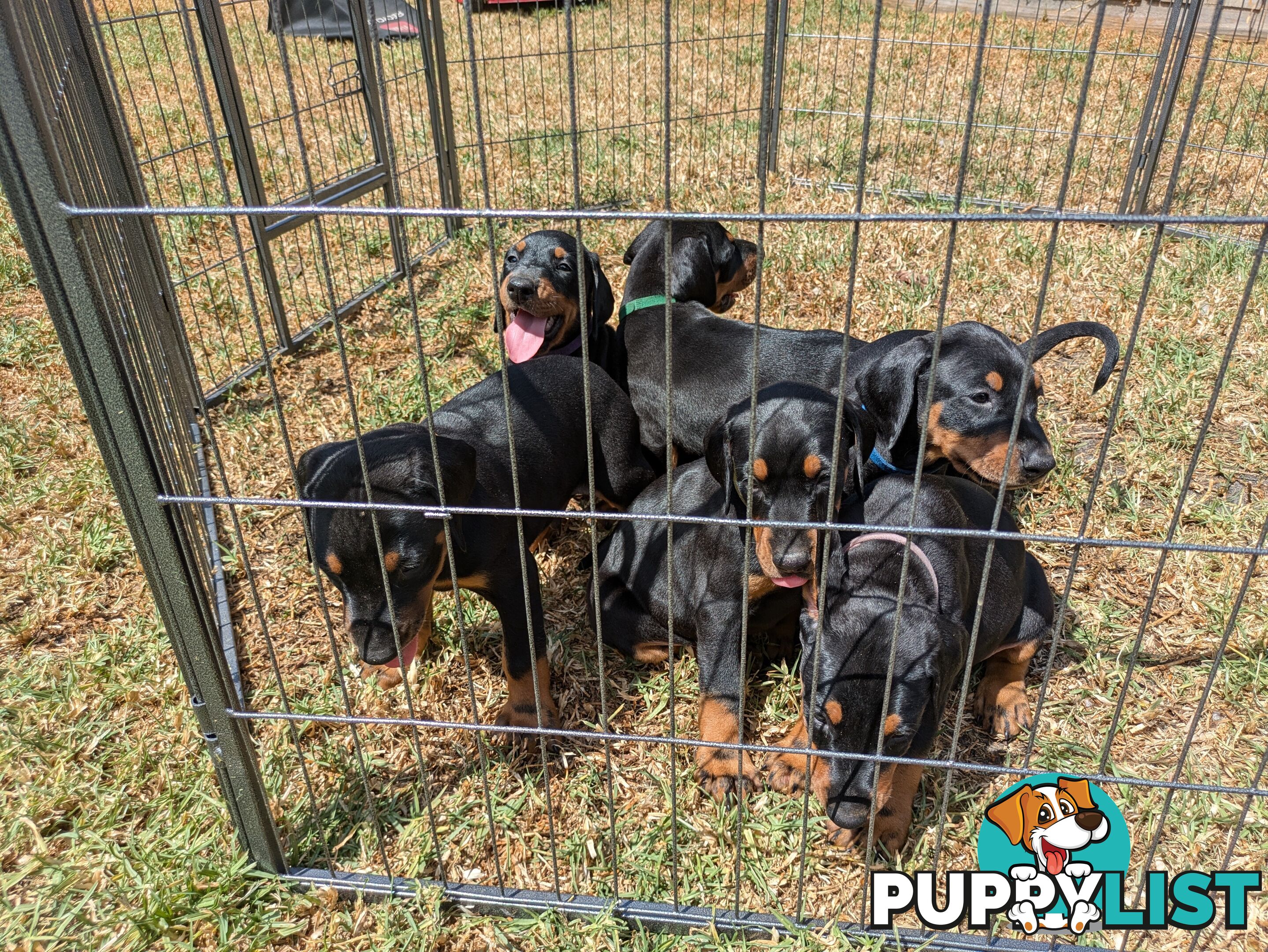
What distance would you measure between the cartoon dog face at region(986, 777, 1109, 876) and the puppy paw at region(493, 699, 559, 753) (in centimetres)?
134

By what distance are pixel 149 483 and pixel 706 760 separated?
1702 mm

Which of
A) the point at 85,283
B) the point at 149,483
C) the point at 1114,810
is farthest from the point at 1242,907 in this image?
the point at 85,283

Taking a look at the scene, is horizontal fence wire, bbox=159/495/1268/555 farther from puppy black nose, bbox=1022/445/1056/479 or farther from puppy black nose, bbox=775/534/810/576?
puppy black nose, bbox=1022/445/1056/479

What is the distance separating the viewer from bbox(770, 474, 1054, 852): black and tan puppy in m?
2.32

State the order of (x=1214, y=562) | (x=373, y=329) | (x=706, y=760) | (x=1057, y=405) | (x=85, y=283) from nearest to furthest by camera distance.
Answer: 1. (x=85, y=283)
2. (x=706, y=760)
3. (x=1214, y=562)
4. (x=1057, y=405)
5. (x=373, y=329)

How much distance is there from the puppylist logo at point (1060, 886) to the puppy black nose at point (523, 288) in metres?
2.85

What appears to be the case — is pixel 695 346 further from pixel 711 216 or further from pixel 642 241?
pixel 711 216

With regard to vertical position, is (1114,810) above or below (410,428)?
below

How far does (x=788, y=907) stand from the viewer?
2561 mm

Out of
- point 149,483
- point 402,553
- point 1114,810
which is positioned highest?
point 149,483

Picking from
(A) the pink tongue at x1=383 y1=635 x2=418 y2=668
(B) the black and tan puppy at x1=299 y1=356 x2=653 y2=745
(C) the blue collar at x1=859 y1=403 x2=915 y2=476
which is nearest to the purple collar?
(B) the black and tan puppy at x1=299 y1=356 x2=653 y2=745

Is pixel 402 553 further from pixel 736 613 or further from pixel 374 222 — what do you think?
pixel 374 222

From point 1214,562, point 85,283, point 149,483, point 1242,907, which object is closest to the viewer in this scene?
point 85,283

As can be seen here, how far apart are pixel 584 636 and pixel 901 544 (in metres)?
1.25
